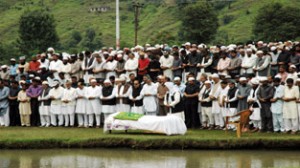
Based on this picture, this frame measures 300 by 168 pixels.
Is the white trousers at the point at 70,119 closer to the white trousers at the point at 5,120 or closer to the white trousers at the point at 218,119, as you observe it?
the white trousers at the point at 5,120

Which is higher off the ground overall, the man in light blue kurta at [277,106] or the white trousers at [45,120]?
the man in light blue kurta at [277,106]

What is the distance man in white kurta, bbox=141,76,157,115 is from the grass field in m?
2.13

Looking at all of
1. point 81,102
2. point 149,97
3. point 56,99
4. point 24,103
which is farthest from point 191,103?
point 24,103

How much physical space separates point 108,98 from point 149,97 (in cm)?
153

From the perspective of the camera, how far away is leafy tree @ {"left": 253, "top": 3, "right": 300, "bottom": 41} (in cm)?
5047

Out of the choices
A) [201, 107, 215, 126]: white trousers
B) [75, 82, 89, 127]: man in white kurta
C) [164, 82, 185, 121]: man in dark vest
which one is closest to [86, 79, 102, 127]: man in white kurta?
[75, 82, 89, 127]: man in white kurta

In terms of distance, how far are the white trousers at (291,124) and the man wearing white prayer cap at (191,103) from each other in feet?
10.9

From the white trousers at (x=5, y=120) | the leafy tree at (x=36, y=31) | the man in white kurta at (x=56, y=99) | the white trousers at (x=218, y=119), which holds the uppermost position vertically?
the leafy tree at (x=36, y=31)

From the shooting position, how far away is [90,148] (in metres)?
21.0

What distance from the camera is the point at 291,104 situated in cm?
2230

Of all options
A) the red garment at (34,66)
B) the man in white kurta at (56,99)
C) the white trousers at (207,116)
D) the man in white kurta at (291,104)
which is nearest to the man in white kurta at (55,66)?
the red garment at (34,66)

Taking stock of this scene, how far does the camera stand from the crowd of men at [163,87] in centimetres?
2291

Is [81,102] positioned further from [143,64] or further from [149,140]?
[149,140]

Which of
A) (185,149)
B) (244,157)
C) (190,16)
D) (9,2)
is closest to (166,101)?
(185,149)
